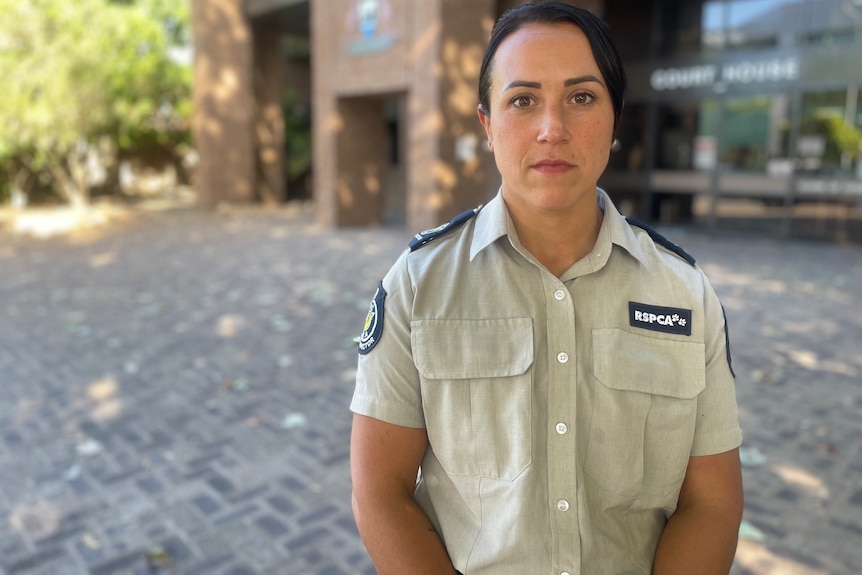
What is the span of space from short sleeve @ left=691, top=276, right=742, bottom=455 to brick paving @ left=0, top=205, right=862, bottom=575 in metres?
1.91

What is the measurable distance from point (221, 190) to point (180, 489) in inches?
704

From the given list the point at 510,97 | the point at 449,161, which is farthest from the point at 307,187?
the point at 510,97

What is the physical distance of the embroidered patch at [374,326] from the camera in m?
1.66

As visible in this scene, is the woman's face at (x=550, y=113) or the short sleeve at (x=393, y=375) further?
the short sleeve at (x=393, y=375)

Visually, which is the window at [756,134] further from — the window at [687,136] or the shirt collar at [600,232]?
the shirt collar at [600,232]

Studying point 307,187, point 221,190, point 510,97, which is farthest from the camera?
point 307,187

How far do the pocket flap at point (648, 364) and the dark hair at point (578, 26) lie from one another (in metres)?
0.51

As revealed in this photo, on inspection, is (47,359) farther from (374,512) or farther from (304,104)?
(304,104)

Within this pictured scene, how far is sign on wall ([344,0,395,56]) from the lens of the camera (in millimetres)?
14258

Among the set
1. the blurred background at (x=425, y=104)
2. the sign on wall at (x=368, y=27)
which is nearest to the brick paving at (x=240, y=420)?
the blurred background at (x=425, y=104)

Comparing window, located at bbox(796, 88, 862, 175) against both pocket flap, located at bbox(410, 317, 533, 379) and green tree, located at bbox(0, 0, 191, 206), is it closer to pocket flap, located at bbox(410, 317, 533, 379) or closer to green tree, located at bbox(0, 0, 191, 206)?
pocket flap, located at bbox(410, 317, 533, 379)

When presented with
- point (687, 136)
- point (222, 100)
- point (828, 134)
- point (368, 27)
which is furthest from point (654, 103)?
point (222, 100)

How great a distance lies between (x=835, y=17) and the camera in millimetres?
12781

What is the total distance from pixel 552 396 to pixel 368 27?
47.0ft
